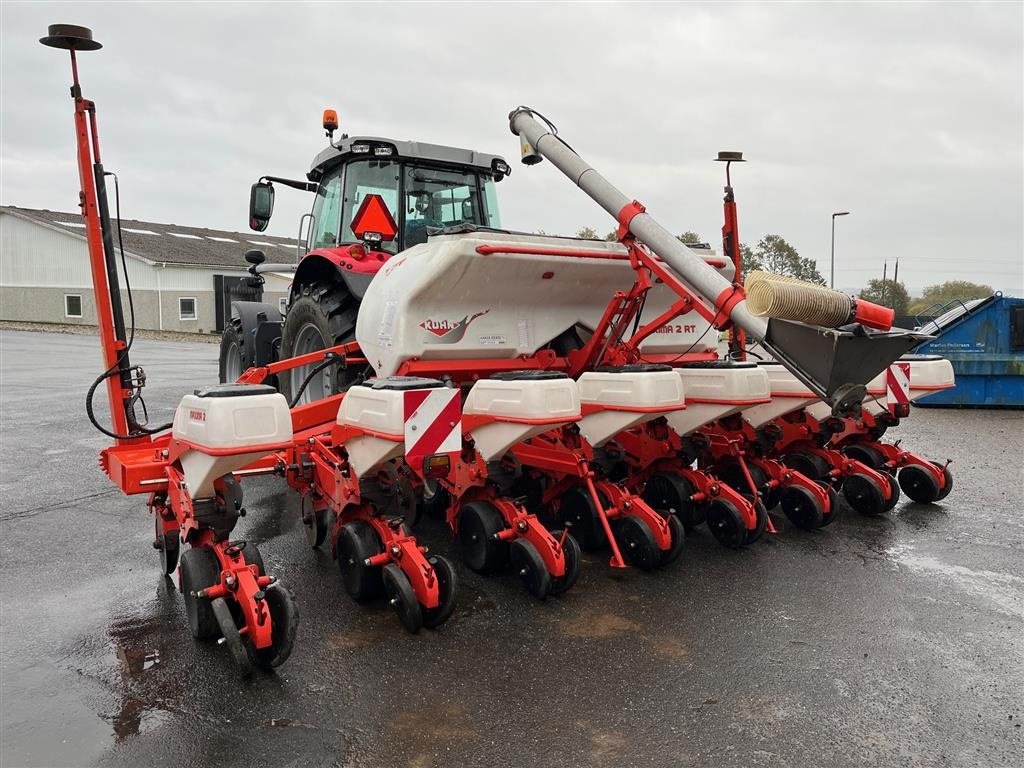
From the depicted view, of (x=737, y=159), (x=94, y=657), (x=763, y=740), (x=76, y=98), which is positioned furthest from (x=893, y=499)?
(x=76, y=98)

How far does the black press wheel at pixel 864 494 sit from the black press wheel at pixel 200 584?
430 centimetres

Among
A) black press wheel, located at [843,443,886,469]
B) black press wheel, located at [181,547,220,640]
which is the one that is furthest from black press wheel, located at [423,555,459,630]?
black press wheel, located at [843,443,886,469]

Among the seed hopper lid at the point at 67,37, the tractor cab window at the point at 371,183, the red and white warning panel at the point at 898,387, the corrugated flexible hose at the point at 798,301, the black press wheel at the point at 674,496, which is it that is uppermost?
the seed hopper lid at the point at 67,37

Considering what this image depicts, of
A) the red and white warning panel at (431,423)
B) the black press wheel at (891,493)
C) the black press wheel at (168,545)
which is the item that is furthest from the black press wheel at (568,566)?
the black press wheel at (891,493)

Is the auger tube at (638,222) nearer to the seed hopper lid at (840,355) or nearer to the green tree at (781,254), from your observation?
the seed hopper lid at (840,355)

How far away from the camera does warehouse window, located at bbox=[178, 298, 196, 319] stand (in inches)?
1208

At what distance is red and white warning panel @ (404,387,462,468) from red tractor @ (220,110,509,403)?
166 centimetres

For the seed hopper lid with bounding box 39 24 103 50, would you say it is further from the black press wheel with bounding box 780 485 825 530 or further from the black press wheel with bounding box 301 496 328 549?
the black press wheel with bounding box 780 485 825 530

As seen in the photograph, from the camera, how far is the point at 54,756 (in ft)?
8.34

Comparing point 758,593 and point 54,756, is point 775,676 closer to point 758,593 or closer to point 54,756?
point 758,593

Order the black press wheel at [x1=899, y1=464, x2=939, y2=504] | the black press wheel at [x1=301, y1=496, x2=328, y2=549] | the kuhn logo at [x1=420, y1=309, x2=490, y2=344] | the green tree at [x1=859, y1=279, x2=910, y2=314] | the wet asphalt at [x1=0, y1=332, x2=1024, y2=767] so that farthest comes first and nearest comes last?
1. the green tree at [x1=859, y1=279, x2=910, y2=314]
2. the black press wheel at [x1=899, y1=464, x2=939, y2=504]
3. the kuhn logo at [x1=420, y1=309, x2=490, y2=344]
4. the black press wheel at [x1=301, y1=496, x2=328, y2=549]
5. the wet asphalt at [x1=0, y1=332, x2=1024, y2=767]

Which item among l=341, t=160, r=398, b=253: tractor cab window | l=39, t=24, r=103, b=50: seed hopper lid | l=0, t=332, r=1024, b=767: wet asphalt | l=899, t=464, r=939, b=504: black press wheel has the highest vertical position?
l=39, t=24, r=103, b=50: seed hopper lid

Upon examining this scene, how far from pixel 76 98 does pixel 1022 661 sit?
5.20 m

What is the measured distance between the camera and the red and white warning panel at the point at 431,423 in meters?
3.47
